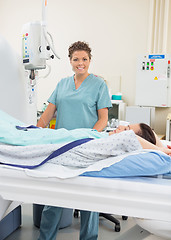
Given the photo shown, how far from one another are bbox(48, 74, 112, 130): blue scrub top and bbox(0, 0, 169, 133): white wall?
9.83ft

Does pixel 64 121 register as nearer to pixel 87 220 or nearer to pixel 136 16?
pixel 87 220

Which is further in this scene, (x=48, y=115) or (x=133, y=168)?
(x=48, y=115)

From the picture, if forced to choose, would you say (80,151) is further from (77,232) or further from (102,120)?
(77,232)

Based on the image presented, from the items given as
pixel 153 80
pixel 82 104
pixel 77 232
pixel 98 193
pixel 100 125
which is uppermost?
pixel 153 80

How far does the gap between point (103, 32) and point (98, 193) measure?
14.2 ft

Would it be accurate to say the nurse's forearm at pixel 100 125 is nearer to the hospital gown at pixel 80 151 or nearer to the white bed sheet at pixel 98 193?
the hospital gown at pixel 80 151

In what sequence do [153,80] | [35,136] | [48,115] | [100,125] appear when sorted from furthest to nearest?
1. [153,80]
2. [48,115]
3. [100,125]
4. [35,136]

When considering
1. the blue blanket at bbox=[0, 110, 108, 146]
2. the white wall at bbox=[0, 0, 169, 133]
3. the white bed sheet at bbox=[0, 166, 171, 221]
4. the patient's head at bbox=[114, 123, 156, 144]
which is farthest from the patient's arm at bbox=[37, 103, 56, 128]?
the white wall at bbox=[0, 0, 169, 133]

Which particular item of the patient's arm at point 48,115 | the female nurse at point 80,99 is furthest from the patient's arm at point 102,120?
the patient's arm at point 48,115

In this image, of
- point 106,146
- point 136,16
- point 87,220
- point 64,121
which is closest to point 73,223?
point 87,220

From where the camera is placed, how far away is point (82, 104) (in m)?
2.08

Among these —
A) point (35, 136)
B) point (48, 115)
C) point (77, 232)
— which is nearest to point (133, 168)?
point (35, 136)

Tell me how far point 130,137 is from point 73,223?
1502 mm

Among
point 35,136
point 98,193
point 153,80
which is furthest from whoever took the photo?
point 153,80
